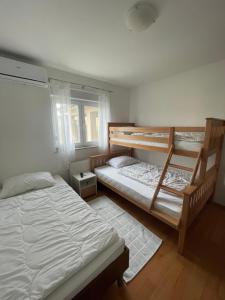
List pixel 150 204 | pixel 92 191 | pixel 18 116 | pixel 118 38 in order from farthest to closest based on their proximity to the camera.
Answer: pixel 92 191 < pixel 18 116 < pixel 150 204 < pixel 118 38

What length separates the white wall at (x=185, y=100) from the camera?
2.33 meters

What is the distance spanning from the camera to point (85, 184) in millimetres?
2818

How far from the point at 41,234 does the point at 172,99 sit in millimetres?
3223

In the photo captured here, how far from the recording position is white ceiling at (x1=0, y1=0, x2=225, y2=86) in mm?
1220

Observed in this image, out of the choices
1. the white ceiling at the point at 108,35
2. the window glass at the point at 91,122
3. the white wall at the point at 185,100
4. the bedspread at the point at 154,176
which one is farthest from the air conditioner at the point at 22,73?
the white wall at the point at 185,100

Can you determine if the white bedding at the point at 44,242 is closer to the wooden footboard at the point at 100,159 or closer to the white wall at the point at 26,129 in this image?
the white wall at the point at 26,129

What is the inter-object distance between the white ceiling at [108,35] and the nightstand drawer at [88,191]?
239 centimetres

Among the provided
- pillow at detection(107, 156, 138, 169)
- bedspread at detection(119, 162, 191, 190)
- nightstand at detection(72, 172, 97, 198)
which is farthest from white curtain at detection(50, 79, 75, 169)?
bedspread at detection(119, 162, 191, 190)

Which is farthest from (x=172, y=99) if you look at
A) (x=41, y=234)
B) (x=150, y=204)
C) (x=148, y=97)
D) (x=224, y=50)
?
(x=41, y=234)

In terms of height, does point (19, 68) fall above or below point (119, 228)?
above

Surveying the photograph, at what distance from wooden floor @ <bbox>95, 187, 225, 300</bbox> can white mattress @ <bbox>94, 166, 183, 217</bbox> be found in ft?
1.52

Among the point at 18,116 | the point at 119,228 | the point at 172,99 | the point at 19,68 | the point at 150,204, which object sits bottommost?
the point at 119,228

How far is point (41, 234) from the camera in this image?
1244mm

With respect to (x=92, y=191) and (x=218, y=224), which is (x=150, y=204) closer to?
(x=218, y=224)
